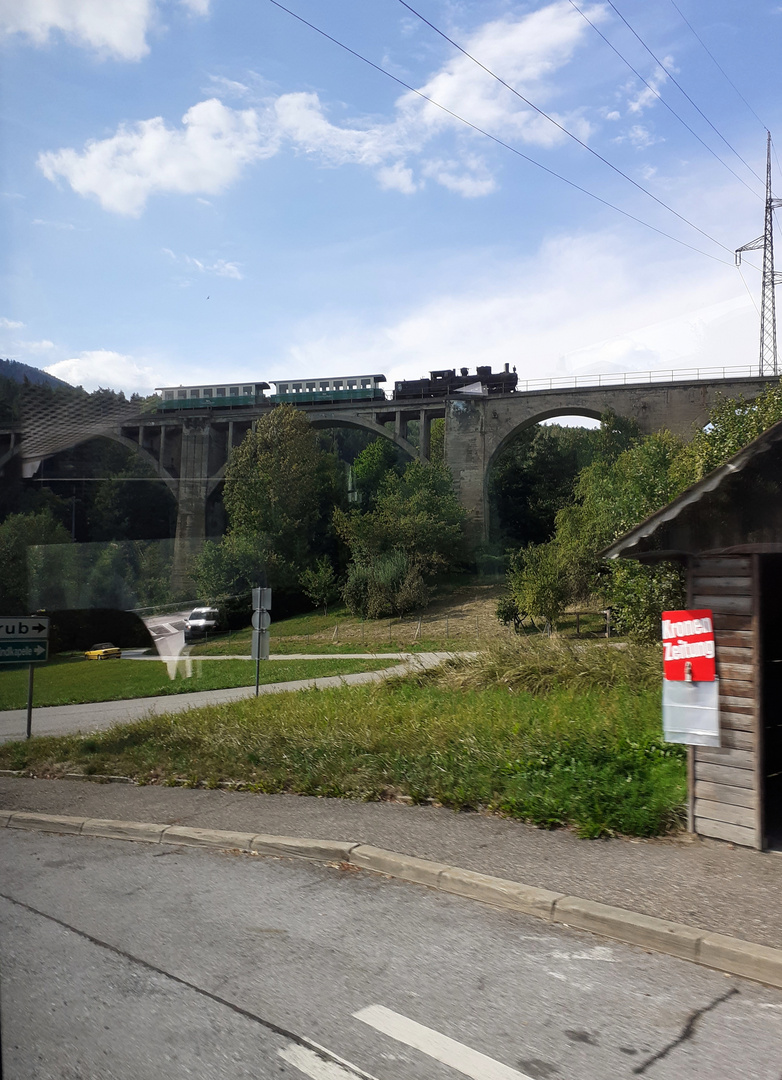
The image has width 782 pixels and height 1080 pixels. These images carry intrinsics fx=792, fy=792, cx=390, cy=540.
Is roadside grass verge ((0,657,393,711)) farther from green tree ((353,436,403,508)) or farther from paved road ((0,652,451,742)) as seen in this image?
green tree ((353,436,403,508))

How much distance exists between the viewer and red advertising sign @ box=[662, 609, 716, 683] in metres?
6.34

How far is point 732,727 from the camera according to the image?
6152 mm

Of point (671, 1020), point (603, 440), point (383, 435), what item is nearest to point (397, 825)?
point (671, 1020)

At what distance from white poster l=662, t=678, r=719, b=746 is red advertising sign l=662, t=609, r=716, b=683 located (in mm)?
72

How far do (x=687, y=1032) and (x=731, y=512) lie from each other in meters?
3.78

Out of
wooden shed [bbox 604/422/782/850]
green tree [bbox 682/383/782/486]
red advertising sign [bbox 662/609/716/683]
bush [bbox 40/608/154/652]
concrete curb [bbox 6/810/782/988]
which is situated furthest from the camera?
bush [bbox 40/608/154/652]

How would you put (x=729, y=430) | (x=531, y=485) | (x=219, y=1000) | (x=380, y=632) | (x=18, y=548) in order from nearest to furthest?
(x=219, y=1000), (x=18, y=548), (x=729, y=430), (x=380, y=632), (x=531, y=485)

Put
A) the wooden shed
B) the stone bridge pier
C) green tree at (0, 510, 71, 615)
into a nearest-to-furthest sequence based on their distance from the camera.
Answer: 1. the wooden shed
2. green tree at (0, 510, 71, 615)
3. the stone bridge pier

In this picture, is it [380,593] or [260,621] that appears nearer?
[260,621]

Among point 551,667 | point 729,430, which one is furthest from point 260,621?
point 729,430

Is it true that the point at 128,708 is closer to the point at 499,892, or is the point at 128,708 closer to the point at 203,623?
the point at 203,623

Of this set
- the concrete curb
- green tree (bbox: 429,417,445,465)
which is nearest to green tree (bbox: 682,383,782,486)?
the concrete curb

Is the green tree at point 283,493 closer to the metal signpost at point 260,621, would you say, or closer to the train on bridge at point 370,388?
the train on bridge at point 370,388

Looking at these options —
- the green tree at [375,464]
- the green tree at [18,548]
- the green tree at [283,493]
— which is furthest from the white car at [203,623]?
the green tree at [375,464]
